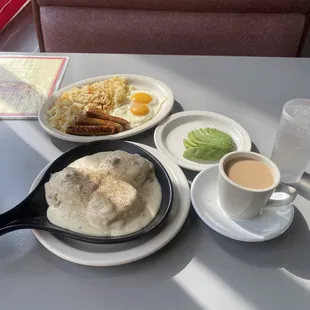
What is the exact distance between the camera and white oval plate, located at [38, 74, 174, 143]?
0.95 m

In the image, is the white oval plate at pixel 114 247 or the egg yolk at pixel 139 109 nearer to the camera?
the white oval plate at pixel 114 247

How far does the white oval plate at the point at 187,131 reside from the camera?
2.95 ft

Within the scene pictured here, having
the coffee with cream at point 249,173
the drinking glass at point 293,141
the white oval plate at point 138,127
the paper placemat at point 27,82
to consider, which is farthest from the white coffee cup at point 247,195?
the paper placemat at point 27,82

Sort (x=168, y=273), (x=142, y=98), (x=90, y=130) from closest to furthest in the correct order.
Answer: (x=168, y=273), (x=90, y=130), (x=142, y=98)

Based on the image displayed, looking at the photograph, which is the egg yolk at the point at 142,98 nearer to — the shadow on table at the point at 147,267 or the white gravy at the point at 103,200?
the white gravy at the point at 103,200

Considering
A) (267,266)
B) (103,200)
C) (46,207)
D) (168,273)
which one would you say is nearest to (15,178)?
(46,207)

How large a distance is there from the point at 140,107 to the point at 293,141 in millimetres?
406

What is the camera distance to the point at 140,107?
104 cm

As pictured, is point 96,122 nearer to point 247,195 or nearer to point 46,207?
point 46,207

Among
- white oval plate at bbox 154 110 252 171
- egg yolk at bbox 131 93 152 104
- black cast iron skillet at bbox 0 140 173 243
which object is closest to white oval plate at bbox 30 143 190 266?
black cast iron skillet at bbox 0 140 173 243

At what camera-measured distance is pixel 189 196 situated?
0.79 meters

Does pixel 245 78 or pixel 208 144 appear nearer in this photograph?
pixel 208 144

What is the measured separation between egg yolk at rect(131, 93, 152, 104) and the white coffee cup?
0.40 meters

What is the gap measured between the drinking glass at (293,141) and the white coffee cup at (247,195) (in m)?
0.12
